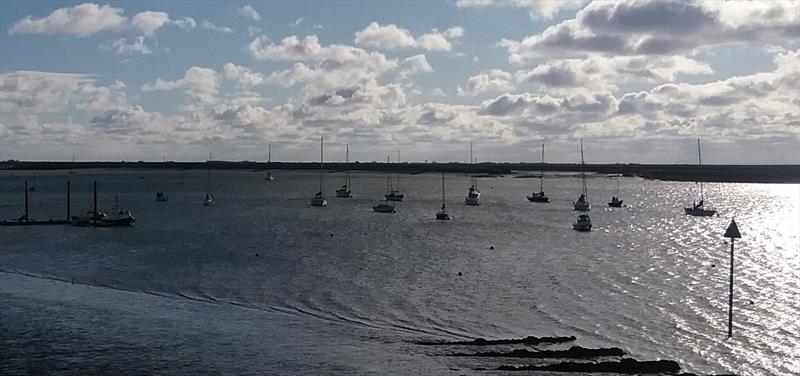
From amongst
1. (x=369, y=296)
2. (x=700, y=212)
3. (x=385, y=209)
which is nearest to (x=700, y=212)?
(x=700, y=212)

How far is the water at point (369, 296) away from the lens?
25250 millimetres

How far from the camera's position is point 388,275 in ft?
139

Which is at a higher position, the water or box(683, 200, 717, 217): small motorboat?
box(683, 200, 717, 217): small motorboat

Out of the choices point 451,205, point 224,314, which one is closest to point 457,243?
point 224,314

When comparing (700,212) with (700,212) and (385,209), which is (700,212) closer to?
(700,212)

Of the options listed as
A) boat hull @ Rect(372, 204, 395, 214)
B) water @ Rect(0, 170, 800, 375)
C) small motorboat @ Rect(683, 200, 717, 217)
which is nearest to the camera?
water @ Rect(0, 170, 800, 375)

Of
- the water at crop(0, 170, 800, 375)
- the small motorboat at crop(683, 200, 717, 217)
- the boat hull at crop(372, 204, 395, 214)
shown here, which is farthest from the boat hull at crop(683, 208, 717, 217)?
the boat hull at crop(372, 204, 395, 214)

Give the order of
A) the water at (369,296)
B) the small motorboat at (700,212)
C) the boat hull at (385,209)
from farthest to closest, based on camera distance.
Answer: the small motorboat at (700,212)
the boat hull at (385,209)
the water at (369,296)

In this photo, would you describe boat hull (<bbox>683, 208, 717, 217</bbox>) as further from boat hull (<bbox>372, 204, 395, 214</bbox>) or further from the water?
boat hull (<bbox>372, 204, 395, 214</bbox>)

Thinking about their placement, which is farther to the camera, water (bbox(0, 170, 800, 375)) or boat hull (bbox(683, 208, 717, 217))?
boat hull (bbox(683, 208, 717, 217))

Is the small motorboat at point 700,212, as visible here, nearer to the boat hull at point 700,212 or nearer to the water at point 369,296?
the boat hull at point 700,212

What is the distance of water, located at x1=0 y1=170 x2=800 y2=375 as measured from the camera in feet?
82.8

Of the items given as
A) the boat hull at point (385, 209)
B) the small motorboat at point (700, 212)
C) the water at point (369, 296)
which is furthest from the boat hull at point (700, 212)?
the boat hull at point (385, 209)

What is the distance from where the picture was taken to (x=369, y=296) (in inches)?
1409
